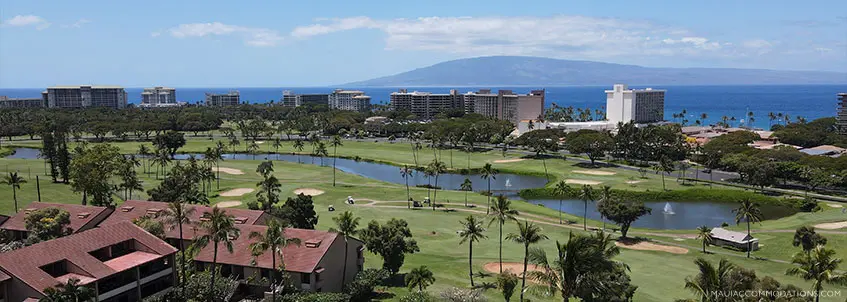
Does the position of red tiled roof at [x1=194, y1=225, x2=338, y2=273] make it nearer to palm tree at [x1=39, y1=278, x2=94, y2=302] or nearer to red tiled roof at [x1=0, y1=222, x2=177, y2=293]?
red tiled roof at [x1=0, y1=222, x2=177, y2=293]

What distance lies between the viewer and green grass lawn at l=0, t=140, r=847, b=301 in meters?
51.2

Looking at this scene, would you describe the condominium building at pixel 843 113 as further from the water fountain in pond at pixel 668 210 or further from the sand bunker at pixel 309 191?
the sand bunker at pixel 309 191

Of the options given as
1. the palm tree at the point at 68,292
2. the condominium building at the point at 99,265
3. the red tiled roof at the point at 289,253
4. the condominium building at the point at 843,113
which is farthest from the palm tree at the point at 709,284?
the condominium building at the point at 843,113

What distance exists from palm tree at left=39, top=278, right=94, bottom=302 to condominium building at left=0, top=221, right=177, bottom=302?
679 millimetres

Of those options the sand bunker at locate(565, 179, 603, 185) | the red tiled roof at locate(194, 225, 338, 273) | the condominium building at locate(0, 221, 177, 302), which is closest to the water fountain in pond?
the sand bunker at locate(565, 179, 603, 185)

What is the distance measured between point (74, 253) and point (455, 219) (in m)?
45.5

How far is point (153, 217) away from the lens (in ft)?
172

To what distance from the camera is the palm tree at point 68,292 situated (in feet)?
111

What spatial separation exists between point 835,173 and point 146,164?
12418cm

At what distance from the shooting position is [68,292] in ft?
112

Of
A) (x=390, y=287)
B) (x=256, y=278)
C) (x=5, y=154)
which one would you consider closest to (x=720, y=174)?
(x=390, y=287)

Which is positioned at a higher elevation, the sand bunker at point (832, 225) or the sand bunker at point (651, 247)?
the sand bunker at point (832, 225)

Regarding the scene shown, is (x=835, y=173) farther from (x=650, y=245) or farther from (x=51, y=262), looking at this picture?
(x=51, y=262)

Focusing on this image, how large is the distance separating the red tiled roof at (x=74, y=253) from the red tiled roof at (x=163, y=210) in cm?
561
